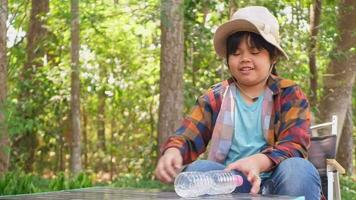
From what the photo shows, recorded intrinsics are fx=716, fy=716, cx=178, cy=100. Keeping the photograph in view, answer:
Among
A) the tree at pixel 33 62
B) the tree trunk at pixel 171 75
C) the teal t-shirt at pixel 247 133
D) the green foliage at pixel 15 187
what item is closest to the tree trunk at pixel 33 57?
the tree at pixel 33 62

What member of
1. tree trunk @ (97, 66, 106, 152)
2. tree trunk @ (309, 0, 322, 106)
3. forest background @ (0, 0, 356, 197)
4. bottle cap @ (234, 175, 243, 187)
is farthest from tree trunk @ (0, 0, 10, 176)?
tree trunk @ (97, 66, 106, 152)

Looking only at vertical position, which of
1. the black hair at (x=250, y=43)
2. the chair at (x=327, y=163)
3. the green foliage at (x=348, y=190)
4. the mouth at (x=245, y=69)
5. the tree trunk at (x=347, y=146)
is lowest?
the green foliage at (x=348, y=190)

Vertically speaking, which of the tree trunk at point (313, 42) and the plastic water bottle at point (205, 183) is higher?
the tree trunk at point (313, 42)

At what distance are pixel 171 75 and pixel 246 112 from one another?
4.50 metres

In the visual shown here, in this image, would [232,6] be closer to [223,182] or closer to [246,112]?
[246,112]

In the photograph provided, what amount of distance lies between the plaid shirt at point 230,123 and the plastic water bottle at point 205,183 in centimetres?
36

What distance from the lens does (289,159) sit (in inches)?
101

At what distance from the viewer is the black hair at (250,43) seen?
2922 mm

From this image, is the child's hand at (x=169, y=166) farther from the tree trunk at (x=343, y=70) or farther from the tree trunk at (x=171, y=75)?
the tree trunk at (x=343, y=70)

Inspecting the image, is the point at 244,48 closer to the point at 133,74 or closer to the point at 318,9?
the point at 318,9

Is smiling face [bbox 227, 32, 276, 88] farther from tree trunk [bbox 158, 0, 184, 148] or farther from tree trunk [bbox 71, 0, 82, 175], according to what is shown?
tree trunk [bbox 71, 0, 82, 175]

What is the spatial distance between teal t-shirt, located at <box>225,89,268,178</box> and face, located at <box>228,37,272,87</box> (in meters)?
0.11

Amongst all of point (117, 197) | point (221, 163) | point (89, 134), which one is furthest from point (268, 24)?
point (89, 134)

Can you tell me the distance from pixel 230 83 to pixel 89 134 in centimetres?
1221
